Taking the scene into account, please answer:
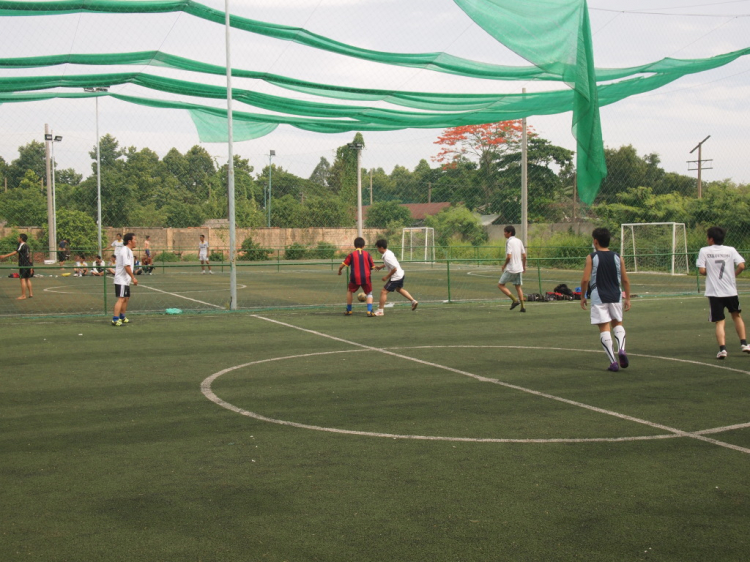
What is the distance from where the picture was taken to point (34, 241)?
38688 mm

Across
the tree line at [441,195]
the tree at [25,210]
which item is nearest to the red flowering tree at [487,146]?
the tree line at [441,195]

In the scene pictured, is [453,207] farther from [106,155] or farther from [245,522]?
[245,522]

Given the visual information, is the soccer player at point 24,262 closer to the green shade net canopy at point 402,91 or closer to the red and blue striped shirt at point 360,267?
the green shade net canopy at point 402,91

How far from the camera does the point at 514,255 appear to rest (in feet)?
Result: 53.5

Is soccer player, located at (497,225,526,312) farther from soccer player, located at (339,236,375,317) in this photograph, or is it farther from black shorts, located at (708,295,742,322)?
black shorts, located at (708,295,742,322)

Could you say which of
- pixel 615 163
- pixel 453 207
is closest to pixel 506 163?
pixel 453 207

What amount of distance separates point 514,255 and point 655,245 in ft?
67.4

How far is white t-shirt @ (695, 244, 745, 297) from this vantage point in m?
9.97

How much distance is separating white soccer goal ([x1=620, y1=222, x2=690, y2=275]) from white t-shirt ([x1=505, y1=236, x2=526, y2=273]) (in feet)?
52.4

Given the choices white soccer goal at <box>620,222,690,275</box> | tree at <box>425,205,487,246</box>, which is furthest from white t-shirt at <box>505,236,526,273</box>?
tree at <box>425,205,487,246</box>

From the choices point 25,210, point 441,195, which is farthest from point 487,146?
point 25,210

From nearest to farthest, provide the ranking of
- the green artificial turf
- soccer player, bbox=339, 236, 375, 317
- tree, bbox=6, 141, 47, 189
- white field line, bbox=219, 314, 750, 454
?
the green artificial turf → white field line, bbox=219, 314, 750, 454 → soccer player, bbox=339, 236, 375, 317 → tree, bbox=6, 141, 47, 189

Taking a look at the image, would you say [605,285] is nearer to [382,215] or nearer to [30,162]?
[382,215]

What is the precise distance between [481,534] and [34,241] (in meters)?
39.5
